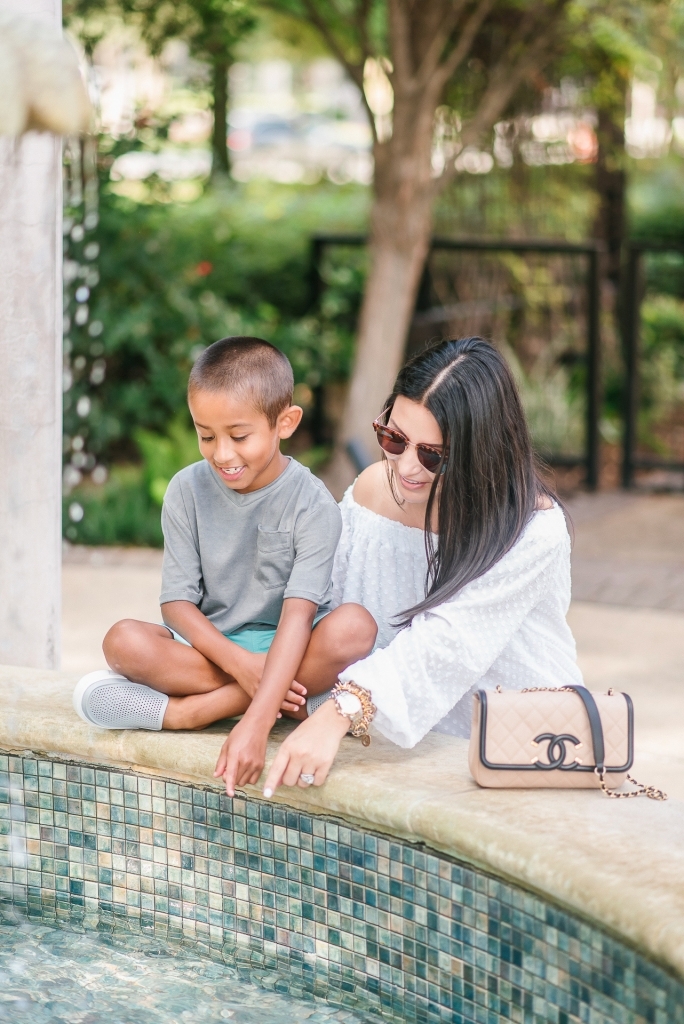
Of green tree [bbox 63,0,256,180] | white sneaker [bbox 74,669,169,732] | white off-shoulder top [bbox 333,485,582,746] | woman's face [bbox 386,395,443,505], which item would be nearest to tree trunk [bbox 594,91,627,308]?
green tree [bbox 63,0,256,180]

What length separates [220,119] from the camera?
29.6ft

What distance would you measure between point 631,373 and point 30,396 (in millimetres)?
4992

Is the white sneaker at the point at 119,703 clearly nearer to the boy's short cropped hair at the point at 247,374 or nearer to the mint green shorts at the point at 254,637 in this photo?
the mint green shorts at the point at 254,637

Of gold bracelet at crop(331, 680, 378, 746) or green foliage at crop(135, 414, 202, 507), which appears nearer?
gold bracelet at crop(331, 680, 378, 746)

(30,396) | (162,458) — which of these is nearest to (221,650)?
(30,396)

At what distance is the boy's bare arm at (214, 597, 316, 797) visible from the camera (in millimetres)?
2318

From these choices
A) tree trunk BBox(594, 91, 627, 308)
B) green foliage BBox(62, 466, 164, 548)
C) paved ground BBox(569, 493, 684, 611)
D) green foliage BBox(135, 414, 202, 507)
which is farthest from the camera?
tree trunk BBox(594, 91, 627, 308)

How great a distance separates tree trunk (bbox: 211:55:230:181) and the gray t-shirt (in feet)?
18.1

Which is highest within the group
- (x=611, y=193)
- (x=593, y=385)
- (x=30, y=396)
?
(x=611, y=193)

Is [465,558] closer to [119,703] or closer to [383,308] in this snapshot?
[119,703]

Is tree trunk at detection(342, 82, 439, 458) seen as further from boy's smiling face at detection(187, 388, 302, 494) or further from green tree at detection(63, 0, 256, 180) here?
boy's smiling face at detection(187, 388, 302, 494)

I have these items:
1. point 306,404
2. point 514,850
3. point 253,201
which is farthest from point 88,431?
point 514,850

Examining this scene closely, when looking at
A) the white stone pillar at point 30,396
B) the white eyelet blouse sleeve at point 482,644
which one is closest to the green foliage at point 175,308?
the white stone pillar at point 30,396

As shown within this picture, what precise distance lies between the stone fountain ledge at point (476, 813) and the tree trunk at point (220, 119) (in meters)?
5.78
